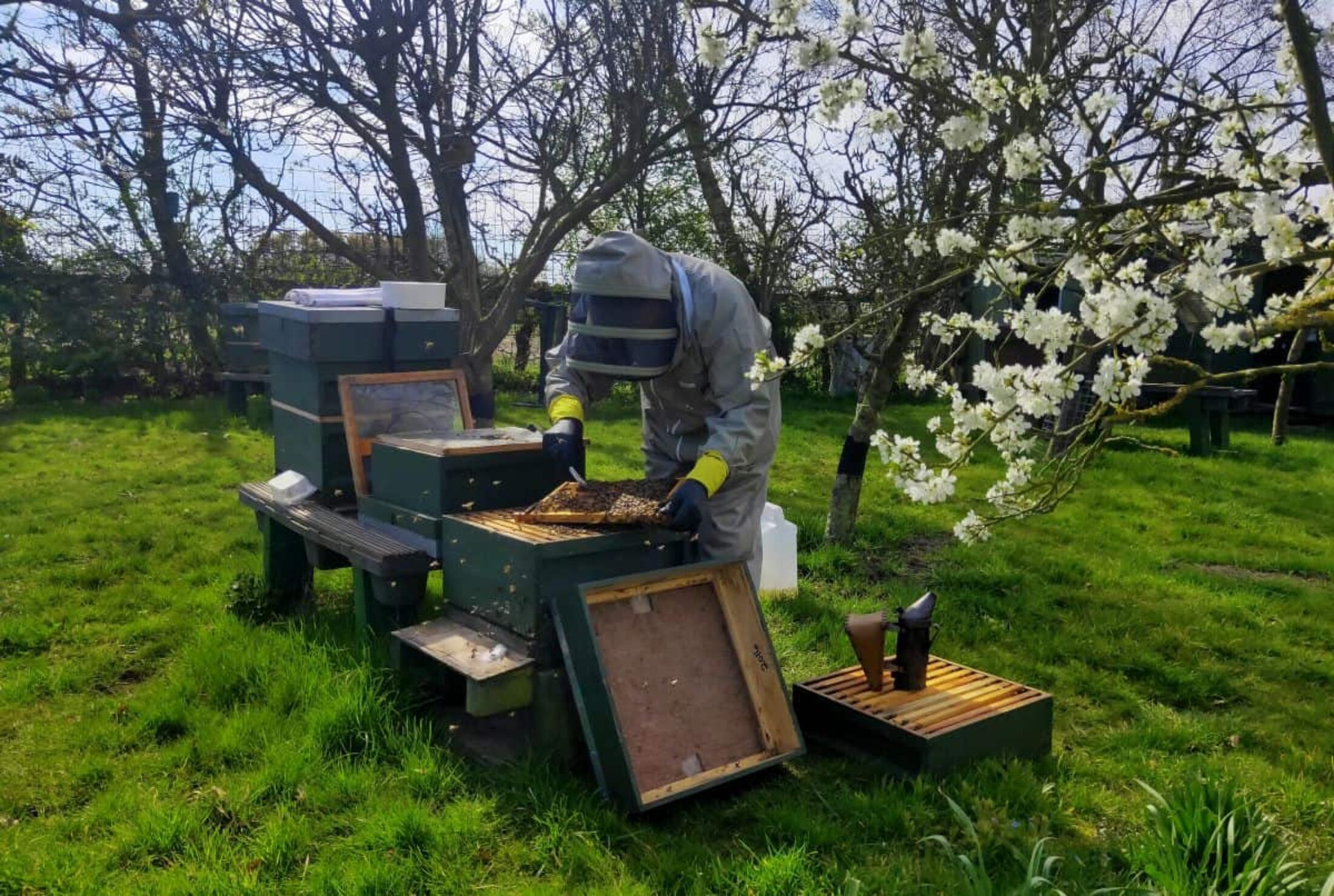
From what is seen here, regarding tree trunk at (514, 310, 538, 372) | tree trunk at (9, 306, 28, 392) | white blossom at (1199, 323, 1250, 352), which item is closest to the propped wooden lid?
white blossom at (1199, 323, 1250, 352)

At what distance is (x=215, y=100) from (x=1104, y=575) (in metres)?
5.65

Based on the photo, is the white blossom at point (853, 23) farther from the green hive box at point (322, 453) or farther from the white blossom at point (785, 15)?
the green hive box at point (322, 453)

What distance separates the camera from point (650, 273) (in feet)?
10.3

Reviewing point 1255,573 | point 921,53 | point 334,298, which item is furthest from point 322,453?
point 1255,573

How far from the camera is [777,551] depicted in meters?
4.78

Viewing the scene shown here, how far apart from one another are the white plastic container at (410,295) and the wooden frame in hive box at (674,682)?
70.4 inches

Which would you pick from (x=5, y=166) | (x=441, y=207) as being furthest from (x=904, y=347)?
(x=5, y=166)

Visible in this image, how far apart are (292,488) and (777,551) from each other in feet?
7.09

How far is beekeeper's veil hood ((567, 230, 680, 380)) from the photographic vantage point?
3.11m

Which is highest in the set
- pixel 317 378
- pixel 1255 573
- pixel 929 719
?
pixel 317 378

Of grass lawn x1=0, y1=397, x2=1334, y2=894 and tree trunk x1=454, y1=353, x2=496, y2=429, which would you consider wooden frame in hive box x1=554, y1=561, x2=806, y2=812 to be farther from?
tree trunk x1=454, y1=353, x2=496, y2=429

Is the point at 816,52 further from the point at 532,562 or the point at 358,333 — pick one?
the point at 358,333

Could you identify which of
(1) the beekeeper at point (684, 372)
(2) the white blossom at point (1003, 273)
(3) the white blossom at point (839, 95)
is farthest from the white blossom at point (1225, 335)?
(1) the beekeeper at point (684, 372)

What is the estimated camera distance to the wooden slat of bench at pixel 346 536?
3.26m
